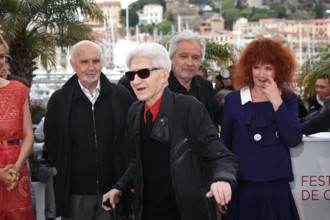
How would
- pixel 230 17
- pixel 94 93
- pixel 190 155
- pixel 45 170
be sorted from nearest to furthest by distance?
1. pixel 190 155
2. pixel 94 93
3. pixel 45 170
4. pixel 230 17

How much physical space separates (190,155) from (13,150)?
123 cm

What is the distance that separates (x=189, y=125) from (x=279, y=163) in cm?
84

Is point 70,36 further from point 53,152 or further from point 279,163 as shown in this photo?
point 279,163

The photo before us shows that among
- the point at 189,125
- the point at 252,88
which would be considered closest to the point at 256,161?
the point at 252,88

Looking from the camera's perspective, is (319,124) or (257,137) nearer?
(257,137)

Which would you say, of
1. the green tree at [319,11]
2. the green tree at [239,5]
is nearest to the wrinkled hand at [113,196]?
the green tree at [319,11]

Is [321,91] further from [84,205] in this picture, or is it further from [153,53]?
[153,53]

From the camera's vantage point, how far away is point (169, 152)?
97.9 inches

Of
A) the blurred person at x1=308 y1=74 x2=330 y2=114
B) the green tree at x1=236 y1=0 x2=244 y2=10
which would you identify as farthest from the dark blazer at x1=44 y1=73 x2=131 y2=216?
the green tree at x1=236 y1=0 x2=244 y2=10

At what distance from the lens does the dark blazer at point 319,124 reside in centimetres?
334

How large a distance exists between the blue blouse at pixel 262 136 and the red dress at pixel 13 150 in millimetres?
1268

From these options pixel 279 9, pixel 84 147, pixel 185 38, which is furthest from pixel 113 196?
pixel 279 9

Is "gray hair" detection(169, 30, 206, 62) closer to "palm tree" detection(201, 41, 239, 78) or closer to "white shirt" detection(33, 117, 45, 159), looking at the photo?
"white shirt" detection(33, 117, 45, 159)

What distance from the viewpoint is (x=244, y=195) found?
3.05 metres
